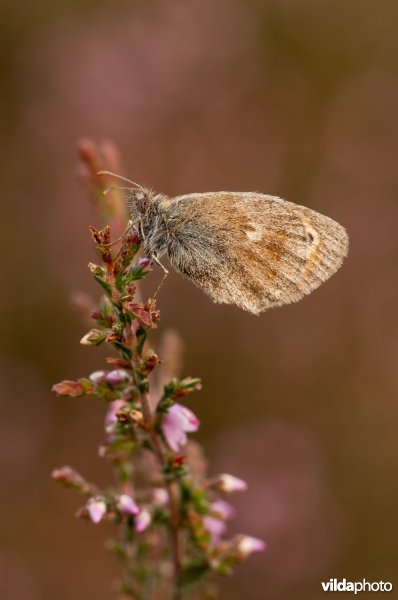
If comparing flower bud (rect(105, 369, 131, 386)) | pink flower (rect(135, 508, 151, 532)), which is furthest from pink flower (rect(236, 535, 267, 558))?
flower bud (rect(105, 369, 131, 386))

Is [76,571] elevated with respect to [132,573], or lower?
elevated

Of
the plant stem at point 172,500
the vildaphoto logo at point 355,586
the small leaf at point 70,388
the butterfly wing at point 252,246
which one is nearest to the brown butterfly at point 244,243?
the butterfly wing at point 252,246

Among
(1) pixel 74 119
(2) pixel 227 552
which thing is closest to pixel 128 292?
(2) pixel 227 552

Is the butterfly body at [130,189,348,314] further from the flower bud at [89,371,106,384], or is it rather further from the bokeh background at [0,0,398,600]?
the bokeh background at [0,0,398,600]

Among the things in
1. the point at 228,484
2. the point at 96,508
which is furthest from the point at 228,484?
the point at 96,508

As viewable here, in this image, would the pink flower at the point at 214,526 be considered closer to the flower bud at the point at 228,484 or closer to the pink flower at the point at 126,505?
the flower bud at the point at 228,484

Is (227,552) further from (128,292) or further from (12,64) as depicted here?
(12,64)

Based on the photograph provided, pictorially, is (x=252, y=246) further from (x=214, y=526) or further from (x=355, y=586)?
(x=355, y=586)
